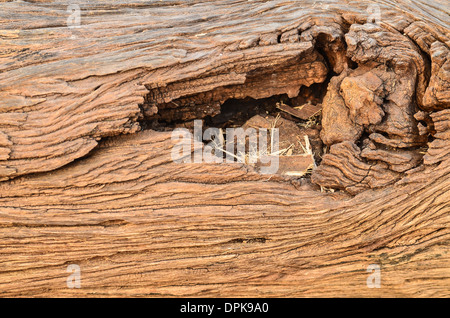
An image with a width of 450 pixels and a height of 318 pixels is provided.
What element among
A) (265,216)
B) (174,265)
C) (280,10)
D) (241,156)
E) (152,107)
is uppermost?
(280,10)

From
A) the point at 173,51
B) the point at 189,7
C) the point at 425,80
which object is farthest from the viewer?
the point at 189,7

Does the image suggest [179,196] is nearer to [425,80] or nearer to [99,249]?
[99,249]

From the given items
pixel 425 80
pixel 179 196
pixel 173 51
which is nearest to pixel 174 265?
pixel 179 196

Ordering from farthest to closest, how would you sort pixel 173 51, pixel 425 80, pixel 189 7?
pixel 189 7
pixel 173 51
pixel 425 80

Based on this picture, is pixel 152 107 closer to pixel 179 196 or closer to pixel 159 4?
pixel 179 196

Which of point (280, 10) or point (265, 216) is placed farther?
point (280, 10)

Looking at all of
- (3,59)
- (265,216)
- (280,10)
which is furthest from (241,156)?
(3,59)

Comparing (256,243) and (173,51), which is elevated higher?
(173,51)
